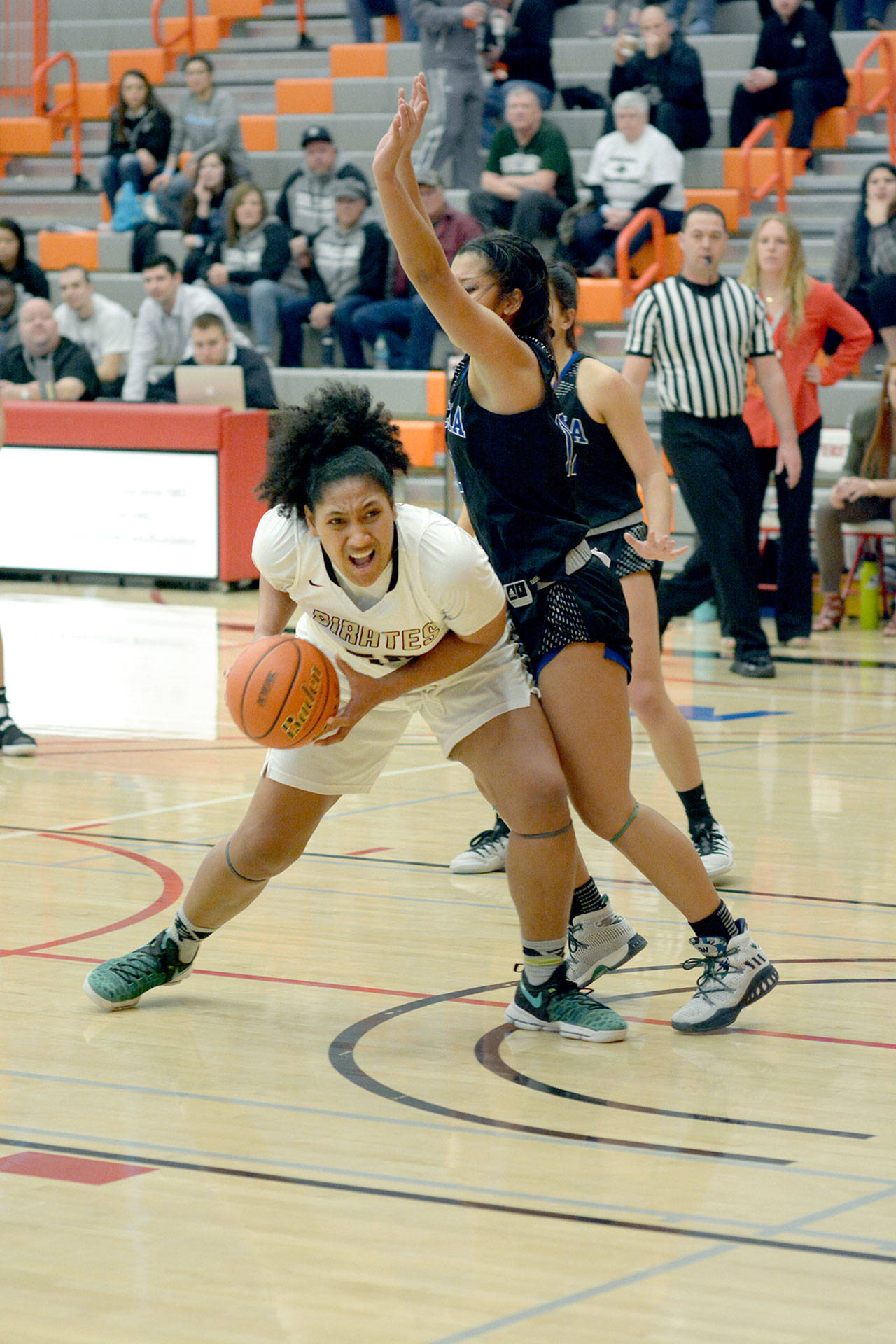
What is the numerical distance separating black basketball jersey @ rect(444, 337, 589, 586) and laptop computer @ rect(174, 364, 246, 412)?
9.11 meters

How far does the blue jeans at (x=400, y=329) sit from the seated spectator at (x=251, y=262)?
2.92 ft

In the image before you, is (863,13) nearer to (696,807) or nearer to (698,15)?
(698,15)

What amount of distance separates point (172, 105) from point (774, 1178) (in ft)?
55.4

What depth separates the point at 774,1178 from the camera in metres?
3.14

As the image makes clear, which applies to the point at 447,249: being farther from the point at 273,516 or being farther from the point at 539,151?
the point at 273,516

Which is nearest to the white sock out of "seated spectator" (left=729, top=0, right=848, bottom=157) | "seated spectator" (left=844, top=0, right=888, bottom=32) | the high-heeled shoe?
the high-heeled shoe

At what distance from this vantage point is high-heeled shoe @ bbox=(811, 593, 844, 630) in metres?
11.7

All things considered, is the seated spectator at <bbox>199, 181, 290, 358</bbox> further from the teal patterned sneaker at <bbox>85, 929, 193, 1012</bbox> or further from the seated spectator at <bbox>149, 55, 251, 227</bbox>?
the teal patterned sneaker at <bbox>85, 929, 193, 1012</bbox>

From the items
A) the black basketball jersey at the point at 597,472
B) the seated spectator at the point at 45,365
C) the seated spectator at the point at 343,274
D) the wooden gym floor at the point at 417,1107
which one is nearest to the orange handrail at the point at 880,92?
the seated spectator at the point at 343,274

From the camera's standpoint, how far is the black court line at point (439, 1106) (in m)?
3.26

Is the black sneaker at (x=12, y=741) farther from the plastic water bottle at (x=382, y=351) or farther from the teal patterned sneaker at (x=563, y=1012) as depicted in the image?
the plastic water bottle at (x=382, y=351)

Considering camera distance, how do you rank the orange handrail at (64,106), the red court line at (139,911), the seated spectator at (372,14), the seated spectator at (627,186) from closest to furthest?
the red court line at (139,911) → the seated spectator at (627,186) → the seated spectator at (372,14) → the orange handrail at (64,106)

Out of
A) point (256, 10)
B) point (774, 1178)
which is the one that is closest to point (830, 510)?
point (774, 1178)

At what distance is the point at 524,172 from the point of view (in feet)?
47.2
